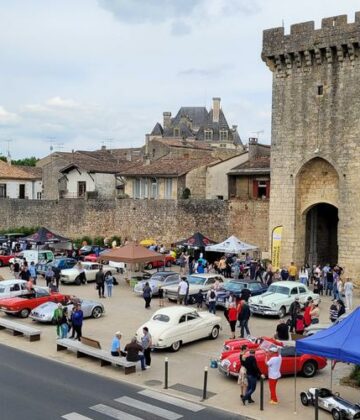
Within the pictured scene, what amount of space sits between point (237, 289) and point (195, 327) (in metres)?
6.17

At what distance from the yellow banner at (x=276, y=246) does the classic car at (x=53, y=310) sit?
1300 centimetres

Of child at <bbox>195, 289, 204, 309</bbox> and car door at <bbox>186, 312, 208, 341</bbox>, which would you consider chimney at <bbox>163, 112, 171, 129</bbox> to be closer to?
child at <bbox>195, 289, 204, 309</bbox>

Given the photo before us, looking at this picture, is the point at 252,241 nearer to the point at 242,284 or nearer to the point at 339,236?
the point at 339,236

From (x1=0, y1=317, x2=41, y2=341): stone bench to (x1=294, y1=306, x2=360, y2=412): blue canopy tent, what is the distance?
9460mm

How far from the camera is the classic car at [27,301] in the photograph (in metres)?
22.1

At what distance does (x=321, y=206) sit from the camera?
1336 inches

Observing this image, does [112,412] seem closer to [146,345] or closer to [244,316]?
[146,345]

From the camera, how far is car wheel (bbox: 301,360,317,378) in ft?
50.0

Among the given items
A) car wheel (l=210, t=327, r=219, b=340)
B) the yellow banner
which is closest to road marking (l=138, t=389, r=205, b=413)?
car wheel (l=210, t=327, r=219, b=340)

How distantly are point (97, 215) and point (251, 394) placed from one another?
108 ft

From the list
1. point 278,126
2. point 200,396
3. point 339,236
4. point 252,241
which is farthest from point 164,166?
point 200,396

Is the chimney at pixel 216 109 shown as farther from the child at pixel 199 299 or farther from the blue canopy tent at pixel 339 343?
the blue canopy tent at pixel 339 343

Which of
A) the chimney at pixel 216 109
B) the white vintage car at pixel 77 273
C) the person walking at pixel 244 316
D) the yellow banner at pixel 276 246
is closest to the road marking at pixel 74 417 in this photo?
the person walking at pixel 244 316

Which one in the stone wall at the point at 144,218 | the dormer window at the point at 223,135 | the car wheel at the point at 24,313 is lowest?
the car wheel at the point at 24,313
